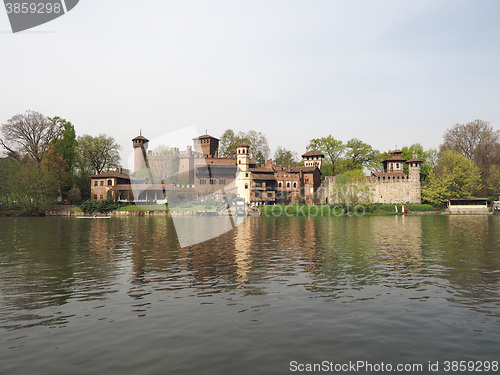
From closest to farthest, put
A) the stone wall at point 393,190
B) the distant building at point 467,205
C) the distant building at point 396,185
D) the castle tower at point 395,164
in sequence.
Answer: the distant building at point 467,205
the stone wall at point 393,190
the distant building at point 396,185
the castle tower at point 395,164

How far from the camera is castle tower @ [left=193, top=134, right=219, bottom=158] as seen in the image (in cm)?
11256

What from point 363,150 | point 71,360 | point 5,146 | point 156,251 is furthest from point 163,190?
point 71,360

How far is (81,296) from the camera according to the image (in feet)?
39.7

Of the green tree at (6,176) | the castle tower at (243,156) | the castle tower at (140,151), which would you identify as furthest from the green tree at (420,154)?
the green tree at (6,176)

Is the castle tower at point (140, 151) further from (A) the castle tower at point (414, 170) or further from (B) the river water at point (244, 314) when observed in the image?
(B) the river water at point (244, 314)

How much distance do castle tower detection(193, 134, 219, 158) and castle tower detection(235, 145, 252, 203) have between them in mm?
16696

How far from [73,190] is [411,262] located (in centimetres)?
8724

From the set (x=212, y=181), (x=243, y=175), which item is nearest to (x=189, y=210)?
(x=212, y=181)

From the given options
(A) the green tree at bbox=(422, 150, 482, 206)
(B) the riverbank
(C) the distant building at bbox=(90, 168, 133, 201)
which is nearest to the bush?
(B) the riverbank

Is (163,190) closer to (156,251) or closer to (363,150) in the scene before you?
(363,150)

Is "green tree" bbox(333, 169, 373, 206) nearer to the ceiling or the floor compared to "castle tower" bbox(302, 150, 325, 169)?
nearer to the floor

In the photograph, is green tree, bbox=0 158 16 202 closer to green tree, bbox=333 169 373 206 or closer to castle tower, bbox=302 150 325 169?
green tree, bbox=333 169 373 206

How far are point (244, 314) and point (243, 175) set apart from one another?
86.4m

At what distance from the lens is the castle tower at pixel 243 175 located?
96.1m
